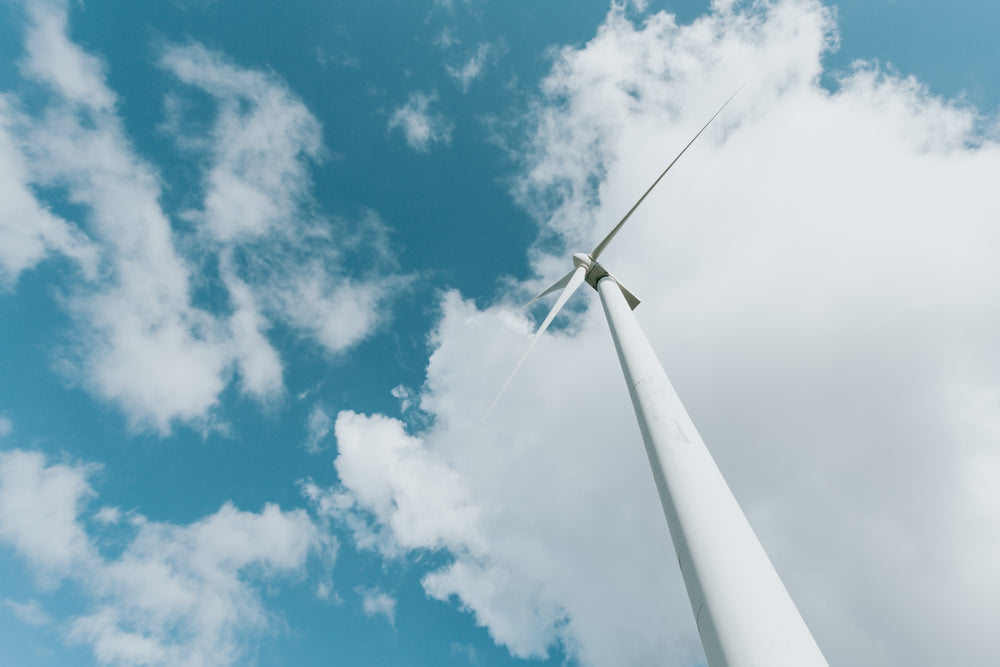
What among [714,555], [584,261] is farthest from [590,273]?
[714,555]

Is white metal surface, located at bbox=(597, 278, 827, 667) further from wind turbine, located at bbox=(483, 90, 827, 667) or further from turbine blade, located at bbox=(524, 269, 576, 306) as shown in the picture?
turbine blade, located at bbox=(524, 269, 576, 306)

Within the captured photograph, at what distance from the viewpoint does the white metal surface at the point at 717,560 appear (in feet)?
20.9

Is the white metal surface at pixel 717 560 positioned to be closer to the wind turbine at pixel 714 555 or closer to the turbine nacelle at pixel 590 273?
the wind turbine at pixel 714 555

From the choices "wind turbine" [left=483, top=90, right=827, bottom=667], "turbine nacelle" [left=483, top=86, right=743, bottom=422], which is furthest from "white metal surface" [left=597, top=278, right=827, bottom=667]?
"turbine nacelle" [left=483, top=86, right=743, bottom=422]

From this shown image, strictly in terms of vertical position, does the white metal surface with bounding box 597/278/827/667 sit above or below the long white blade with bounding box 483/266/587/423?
below

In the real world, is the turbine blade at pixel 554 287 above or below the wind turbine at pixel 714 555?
above

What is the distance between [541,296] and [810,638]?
31.6m

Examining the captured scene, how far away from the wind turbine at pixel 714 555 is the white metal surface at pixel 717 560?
14 mm

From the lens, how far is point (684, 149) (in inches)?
1119

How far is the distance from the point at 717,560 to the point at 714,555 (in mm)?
90

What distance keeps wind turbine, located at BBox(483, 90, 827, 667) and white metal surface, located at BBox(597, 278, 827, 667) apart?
14mm

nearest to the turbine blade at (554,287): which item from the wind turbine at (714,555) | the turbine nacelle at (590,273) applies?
the turbine nacelle at (590,273)

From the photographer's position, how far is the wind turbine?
6.39m

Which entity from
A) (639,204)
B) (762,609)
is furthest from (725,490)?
(639,204)
